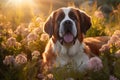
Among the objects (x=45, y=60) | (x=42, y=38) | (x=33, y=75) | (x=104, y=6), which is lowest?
(x=33, y=75)

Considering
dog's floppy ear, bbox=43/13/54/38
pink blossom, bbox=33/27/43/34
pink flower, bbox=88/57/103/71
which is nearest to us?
pink flower, bbox=88/57/103/71

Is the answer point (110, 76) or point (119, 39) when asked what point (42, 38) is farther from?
point (110, 76)

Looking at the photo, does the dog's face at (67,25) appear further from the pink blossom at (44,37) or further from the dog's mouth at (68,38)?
the pink blossom at (44,37)

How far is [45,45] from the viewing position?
8.48 metres

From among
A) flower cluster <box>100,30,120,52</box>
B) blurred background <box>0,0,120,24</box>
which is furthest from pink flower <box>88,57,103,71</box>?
blurred background <box>0,0,120,24</box>

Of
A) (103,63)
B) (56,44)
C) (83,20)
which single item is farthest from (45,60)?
(103,63)

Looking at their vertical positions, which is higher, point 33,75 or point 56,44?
point 56,44

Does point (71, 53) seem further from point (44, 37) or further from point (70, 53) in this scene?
point (44, 37)

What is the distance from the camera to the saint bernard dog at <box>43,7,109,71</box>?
7.71m

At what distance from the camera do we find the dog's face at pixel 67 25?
7.69 meters

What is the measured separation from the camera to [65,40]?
25.3 ft

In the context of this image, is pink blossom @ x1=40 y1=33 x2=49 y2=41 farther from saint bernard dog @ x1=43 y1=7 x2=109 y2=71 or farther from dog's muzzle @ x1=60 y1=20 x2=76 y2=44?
dog's muzzle @ x1=60 y1=20 x2=76 y2=44

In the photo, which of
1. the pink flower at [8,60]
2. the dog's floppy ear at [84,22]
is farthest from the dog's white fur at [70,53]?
the pink flower at [8,60]

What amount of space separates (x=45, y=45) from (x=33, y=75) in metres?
1.70
